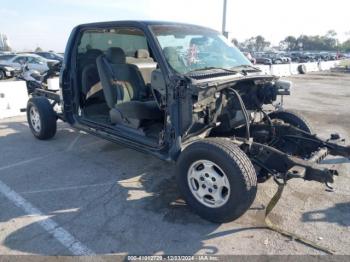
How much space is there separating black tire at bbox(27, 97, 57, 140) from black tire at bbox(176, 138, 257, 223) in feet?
10.7

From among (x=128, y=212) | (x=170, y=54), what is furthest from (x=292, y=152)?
(x=128, y=212)

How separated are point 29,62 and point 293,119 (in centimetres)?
1623

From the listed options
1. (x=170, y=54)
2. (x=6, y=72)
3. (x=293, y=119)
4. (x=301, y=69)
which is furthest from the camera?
(x=301, y=69)

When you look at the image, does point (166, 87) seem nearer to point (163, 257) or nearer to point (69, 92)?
point (163, 257)

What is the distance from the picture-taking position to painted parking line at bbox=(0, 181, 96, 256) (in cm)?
282

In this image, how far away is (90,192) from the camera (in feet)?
12.8

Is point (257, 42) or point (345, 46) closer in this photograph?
point (257, 42)

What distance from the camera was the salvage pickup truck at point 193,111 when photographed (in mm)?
3145

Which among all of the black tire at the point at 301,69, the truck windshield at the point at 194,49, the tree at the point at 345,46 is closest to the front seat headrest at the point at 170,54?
the truck windshield at the point at 194,49

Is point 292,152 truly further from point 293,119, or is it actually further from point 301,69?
point 301,69

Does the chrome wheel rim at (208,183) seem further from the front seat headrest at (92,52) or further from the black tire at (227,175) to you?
the front seat headrest at (92,52)

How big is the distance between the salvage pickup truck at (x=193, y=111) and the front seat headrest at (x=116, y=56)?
0.01 metres

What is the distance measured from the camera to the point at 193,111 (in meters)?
3.47

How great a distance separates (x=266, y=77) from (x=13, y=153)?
4.12 meters
